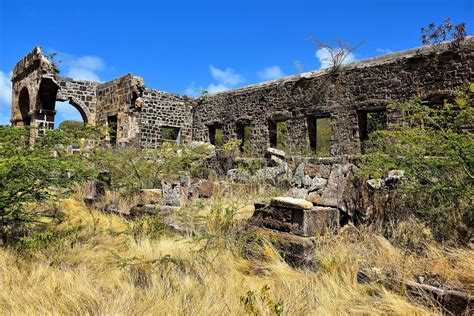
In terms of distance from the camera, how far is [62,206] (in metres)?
7.46

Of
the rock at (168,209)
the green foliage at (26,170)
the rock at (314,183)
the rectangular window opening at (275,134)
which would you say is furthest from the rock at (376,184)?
the rectangular window opening at (275,134)

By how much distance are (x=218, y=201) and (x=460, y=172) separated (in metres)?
3.82

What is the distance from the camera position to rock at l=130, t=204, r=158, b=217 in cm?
627

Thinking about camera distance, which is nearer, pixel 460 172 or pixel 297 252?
pixel 297 252

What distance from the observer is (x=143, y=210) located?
21.1ft

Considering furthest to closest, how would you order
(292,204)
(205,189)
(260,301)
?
(205,189) → (292,204) → (260,301)

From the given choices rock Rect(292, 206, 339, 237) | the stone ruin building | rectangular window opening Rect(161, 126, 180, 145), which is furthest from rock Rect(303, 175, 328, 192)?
rectangular window opening Rect(161, 126, 180, 145)

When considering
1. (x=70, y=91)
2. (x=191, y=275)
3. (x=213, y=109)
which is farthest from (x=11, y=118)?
(x=191, y=275)

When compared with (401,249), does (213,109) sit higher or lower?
higher

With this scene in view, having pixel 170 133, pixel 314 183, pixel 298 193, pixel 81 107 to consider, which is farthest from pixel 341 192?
pixel 81 107

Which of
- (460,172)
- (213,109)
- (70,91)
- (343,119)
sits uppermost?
(70,91)

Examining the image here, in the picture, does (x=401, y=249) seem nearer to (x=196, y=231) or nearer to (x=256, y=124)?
(x=196, y=231)

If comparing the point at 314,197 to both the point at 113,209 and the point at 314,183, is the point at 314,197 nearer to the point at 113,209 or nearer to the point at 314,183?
the point at 314,183

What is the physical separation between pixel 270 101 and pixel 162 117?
600 cm
